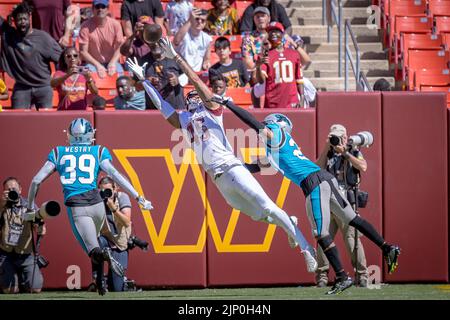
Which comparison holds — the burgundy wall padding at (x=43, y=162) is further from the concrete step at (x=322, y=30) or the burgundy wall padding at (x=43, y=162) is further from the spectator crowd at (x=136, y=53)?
the concrete step at (x=322, y=30)

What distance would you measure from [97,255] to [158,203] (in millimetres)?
2104

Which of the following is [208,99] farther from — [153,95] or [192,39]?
[192,39]

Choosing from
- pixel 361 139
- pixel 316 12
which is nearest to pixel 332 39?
pixel 316 12

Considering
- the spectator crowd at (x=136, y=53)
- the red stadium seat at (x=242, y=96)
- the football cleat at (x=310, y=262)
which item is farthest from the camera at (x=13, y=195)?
the football cleat at (x=310, y=262)

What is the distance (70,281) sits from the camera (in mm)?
15086

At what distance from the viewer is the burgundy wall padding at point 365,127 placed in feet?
50.2

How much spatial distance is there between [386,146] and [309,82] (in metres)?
1.71

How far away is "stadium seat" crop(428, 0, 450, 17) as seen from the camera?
62.4 feet

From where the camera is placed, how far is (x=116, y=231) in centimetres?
1480

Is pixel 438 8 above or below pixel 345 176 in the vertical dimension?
above

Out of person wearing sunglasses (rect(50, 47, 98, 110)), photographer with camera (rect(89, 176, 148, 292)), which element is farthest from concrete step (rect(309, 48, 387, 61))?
photographer with camera (rect(89, 176, 148, 292))

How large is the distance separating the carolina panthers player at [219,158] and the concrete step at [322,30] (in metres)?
5.39

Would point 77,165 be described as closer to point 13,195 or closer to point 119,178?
point 119,178
